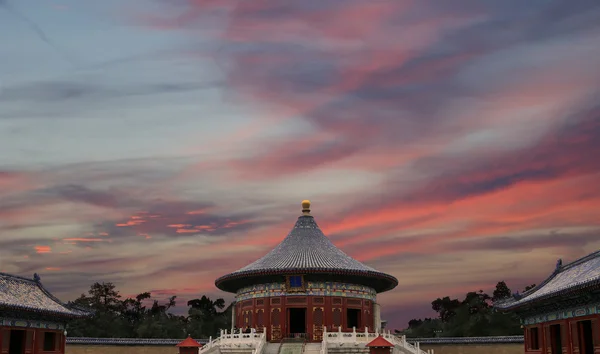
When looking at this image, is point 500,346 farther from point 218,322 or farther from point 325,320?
point 218,322

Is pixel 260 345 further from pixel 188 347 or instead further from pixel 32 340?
pixel 32 340

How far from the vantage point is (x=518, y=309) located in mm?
40062

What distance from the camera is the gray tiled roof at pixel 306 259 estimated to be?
51938 millimetres

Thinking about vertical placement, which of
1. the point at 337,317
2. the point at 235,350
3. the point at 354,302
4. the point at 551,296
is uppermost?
the point at 354,302

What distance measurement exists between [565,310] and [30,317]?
28101 mm

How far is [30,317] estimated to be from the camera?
131 feet

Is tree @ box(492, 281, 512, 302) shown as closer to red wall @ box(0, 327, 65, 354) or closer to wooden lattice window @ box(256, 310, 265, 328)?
wooden lattice window @ box(256, 310, 265, 328)

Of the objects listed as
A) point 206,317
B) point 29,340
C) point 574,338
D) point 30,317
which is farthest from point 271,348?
point 206,317

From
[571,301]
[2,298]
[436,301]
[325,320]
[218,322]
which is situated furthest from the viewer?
[436,301]

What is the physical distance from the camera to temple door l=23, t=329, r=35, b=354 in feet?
130

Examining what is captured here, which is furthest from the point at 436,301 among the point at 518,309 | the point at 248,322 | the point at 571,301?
the point at 571,301

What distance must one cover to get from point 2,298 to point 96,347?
20.9m

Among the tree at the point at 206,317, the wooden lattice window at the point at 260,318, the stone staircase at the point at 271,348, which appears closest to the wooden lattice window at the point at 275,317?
the wooden lattice window at the point at 260,318

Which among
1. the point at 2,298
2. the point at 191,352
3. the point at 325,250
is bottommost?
the point at 191,352
